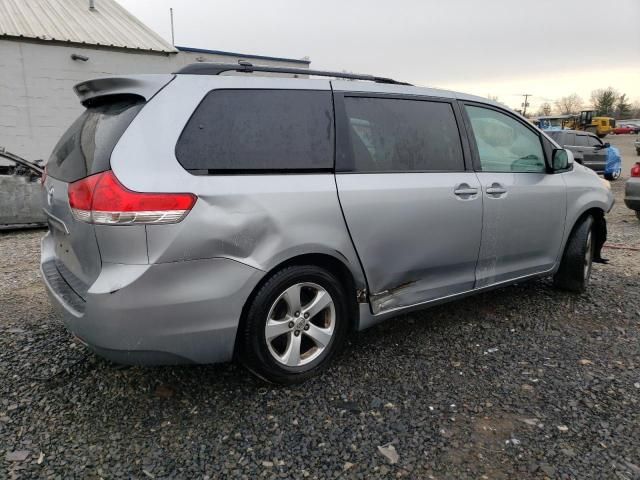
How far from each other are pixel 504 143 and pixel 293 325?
2.28m

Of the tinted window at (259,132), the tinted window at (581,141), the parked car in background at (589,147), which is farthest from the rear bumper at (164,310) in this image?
the tinted window at (581,141)

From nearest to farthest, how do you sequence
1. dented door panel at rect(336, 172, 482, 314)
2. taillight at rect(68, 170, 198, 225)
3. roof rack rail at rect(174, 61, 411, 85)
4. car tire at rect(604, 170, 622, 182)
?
1. taillight at rect(68, 170, 198, 225)
2. roof rack rail at rect(174, 61, 411, 85)
3. dented door panel at rect(336, 172, 482, 314)
4. car tire at rect(604, 170, 622, 182)

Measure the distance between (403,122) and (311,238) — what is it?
3.66 ft

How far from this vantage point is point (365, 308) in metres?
2.97

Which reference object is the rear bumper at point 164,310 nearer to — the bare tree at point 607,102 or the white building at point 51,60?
the white building at point 51,60

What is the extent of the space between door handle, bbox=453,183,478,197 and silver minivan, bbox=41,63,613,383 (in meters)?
0.01

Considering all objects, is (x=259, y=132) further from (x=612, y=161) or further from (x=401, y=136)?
(x=612, y=161)

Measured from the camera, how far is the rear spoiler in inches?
95.9

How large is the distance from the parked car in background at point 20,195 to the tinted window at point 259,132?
5690mm

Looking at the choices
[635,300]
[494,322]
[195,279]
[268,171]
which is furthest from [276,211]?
[635,300]

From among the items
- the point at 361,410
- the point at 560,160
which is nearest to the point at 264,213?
the point at 361,410

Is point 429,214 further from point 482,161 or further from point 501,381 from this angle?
point 501,381

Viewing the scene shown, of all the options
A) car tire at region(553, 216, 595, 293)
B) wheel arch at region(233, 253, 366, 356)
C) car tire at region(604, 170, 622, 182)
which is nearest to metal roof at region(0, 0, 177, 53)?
car tire at region(553, 216, 595, 293)

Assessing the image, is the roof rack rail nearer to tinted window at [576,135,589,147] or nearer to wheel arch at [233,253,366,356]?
wheel arch at [233,253,366,356]
